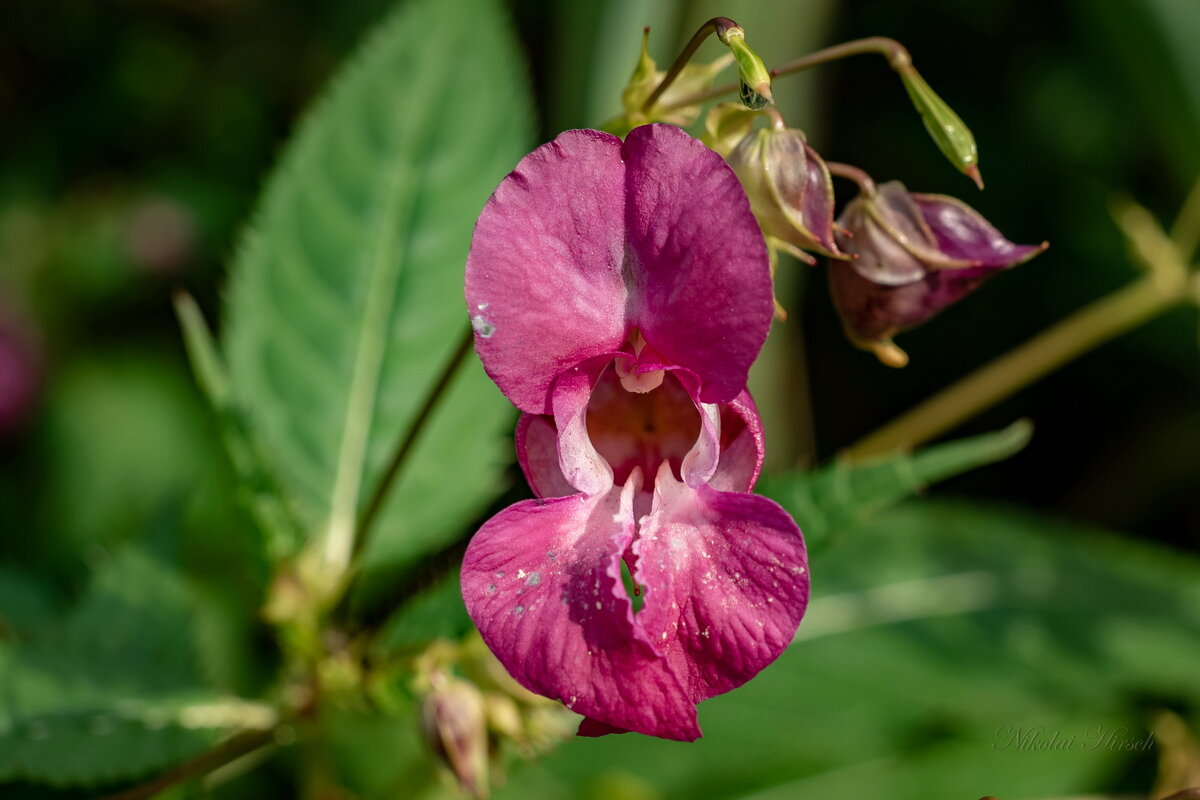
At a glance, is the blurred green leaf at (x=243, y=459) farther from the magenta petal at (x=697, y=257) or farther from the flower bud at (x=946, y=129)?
the flower bud at (x=946, y=129)

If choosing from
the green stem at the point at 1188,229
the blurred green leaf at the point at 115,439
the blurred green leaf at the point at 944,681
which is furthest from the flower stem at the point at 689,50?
the blurred green leaf at the point at 115,439

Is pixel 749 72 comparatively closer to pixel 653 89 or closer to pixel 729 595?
pixel 653 89

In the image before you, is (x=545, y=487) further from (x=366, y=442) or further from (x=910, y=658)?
(x=910, y=658)

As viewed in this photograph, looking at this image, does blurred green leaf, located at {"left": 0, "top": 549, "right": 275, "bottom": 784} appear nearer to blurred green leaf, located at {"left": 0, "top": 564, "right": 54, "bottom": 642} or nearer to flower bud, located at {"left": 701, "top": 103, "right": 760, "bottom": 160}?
blurred green leaf, located at {"left": 0, "top": 564, "right": 54, "bottom": 642}

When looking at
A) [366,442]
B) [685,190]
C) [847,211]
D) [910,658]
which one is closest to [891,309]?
[847,211]

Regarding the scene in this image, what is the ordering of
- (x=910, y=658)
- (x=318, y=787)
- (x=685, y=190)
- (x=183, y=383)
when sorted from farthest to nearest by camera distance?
(x=183, y=383), (x=910, y=658), (x=318, y=787), (x=685, y=190)

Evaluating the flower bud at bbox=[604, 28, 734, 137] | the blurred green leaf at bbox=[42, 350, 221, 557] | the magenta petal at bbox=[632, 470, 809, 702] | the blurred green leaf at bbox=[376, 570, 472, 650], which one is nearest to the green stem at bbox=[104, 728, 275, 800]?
the blurred green leaf at bbox=[376, 570, 472, 650]

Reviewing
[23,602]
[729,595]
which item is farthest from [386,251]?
[729,595]

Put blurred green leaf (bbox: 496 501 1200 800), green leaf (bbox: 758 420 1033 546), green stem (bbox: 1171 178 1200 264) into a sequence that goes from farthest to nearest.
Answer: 1. green stem (bbox: 1171 178 1200 264)
2. blurred green leaf (bbox: 496 501 1200 800)
3. green leaf (bbox: 758 420 1033 546)
